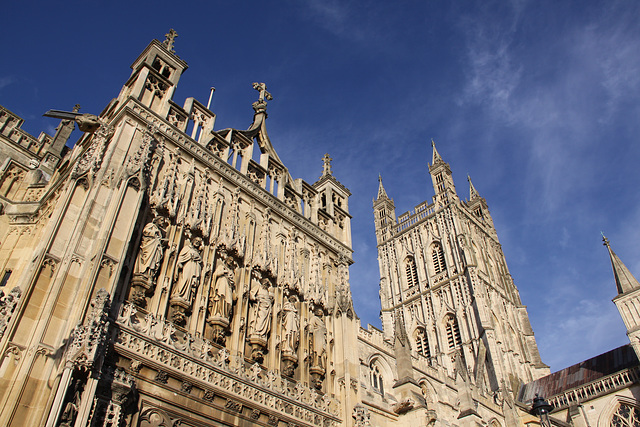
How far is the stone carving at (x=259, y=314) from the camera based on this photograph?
11.3m

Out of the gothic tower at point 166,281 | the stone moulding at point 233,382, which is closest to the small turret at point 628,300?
the gothic tower at point 166,281

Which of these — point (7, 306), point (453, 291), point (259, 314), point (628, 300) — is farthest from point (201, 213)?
point (453, 291)

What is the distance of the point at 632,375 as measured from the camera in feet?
99.2

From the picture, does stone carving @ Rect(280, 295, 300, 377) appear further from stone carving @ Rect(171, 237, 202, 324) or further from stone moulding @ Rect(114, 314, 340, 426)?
stone carving @ Rect(171, 237, 202, 324)

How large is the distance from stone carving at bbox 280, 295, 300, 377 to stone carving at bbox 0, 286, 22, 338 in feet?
19.5

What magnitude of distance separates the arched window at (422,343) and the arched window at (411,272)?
213 inches

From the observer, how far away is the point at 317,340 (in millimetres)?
13227

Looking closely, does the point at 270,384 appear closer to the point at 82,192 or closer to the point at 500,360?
the point at 82,192

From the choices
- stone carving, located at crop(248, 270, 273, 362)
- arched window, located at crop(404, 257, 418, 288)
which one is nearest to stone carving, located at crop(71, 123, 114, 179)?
stone carving, located at crop(248, 270, 273, 362)

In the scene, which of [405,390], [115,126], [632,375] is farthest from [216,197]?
[632,375]

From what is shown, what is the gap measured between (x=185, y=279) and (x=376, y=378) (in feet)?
40.2

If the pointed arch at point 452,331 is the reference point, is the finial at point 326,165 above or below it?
below

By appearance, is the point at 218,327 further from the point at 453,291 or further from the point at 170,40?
the point at 453,291

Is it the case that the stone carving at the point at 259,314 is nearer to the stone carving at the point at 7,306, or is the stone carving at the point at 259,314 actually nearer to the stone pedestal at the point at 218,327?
the stone pedestal at the point at 218,327
